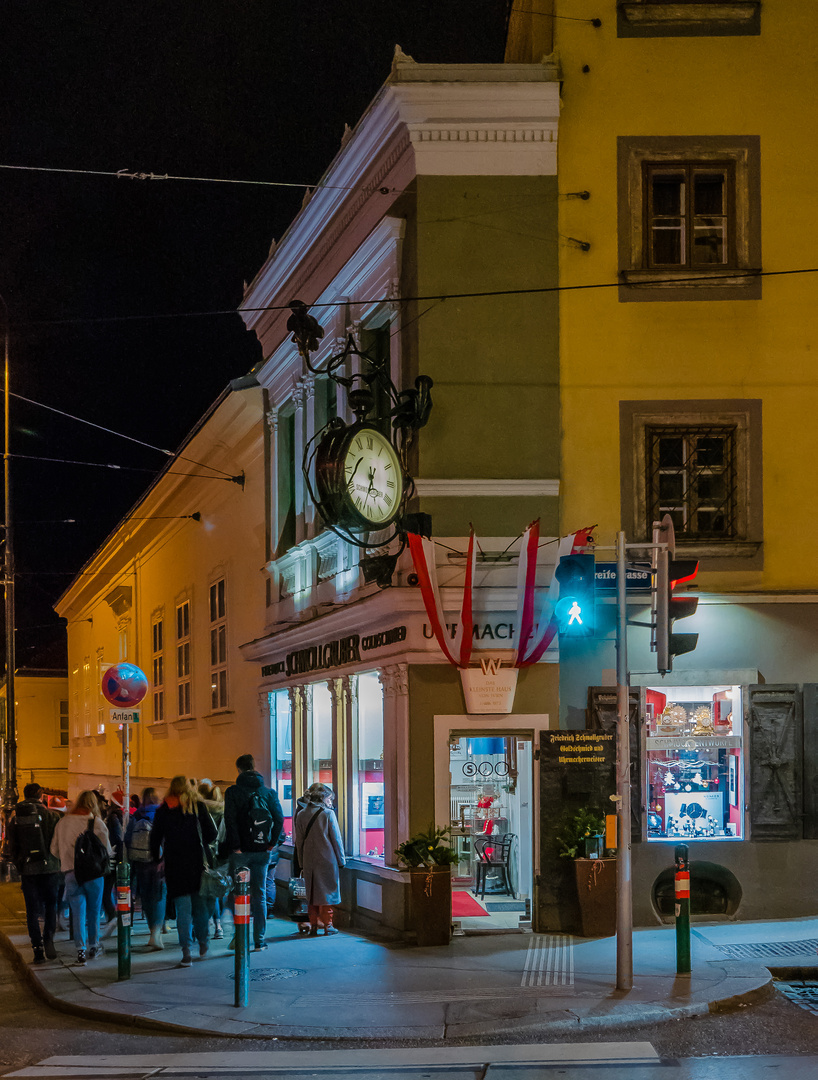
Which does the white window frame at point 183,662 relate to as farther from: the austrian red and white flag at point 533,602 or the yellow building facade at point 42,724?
the yellow building facade at point 42,724

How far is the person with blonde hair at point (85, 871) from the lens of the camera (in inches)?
580

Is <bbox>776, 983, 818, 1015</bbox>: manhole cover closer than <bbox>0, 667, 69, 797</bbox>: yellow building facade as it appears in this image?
Yes

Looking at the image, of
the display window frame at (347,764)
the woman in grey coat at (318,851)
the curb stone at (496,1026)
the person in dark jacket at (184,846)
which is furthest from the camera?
the display window frame at (347,764)

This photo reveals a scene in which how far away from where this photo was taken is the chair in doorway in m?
16.1

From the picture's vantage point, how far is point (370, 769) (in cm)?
1689

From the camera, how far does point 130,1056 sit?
9.86 meters

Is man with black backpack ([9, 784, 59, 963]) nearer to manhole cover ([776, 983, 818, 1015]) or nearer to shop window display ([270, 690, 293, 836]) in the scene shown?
shop window display ([270, 690, 293, 836])

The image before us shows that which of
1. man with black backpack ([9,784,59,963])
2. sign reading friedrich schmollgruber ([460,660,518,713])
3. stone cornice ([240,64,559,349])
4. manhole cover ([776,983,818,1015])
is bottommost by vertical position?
manhole cover ([776,983,818,1015])

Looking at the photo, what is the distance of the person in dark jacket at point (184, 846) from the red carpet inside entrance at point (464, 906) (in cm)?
294

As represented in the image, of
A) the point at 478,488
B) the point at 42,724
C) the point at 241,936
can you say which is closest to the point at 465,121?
the point at 478,488

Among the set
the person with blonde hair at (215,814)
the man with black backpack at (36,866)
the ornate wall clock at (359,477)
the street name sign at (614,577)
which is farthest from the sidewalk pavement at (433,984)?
the ornate wall clock at (359,477)

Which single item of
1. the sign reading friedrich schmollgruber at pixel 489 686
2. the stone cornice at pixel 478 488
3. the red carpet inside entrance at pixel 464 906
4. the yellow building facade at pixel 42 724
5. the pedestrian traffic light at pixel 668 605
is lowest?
the yellow building facade at pixel 42 724

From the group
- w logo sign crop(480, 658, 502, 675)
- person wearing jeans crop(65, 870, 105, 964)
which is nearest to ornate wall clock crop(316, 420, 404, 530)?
w logo sign crop(480, 658, 502, 675)

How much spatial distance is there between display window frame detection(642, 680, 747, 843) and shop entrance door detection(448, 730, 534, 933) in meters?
1.47
